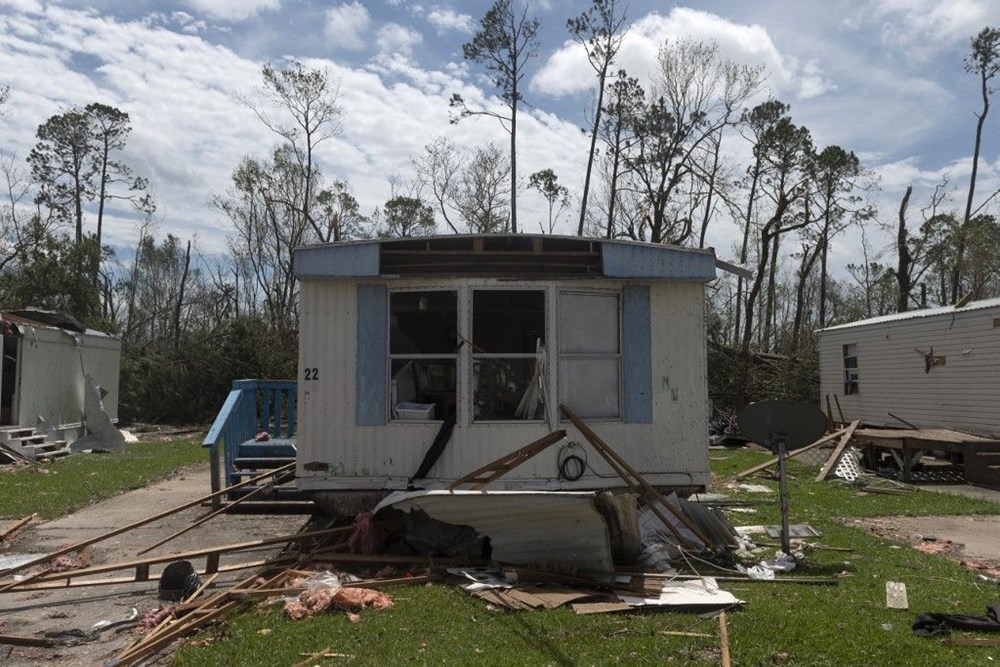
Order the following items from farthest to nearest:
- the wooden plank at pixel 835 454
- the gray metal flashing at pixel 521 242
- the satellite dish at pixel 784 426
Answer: the wooden plank at pixel 835 454 → the gray metal flashing at pixel 521 242 → the satellite dish at pixel 784 426

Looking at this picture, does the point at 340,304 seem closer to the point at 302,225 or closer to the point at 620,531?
the point at 620,531

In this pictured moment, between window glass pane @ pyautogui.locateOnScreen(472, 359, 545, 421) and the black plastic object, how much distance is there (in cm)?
258

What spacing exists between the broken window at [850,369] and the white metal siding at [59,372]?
1758 centimetres

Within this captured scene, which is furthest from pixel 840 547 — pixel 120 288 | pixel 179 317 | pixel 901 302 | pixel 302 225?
pixel 120 288

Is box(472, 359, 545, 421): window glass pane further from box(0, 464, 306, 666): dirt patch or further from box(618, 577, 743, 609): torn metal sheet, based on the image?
box(0, 464, 306, 666): dirt patch

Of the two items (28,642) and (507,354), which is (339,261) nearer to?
(507,354)

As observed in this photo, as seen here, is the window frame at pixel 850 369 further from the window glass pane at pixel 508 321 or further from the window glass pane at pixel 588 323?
the window glass pane at pixel 508 321

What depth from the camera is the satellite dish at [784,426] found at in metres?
6.60

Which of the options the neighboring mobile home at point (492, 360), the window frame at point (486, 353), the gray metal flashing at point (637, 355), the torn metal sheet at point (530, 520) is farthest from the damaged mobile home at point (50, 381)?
the gray metal flashing at point (637, 355)

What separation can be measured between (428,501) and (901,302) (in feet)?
93.7

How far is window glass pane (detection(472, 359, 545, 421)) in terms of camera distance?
7020 millimetres

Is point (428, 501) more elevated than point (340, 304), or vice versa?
point (340, 304)

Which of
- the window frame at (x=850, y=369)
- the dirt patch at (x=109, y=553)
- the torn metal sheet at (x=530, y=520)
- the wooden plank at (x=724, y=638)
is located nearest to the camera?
the wooden plank at (x=724, y=638)

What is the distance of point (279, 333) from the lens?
93.2ft
